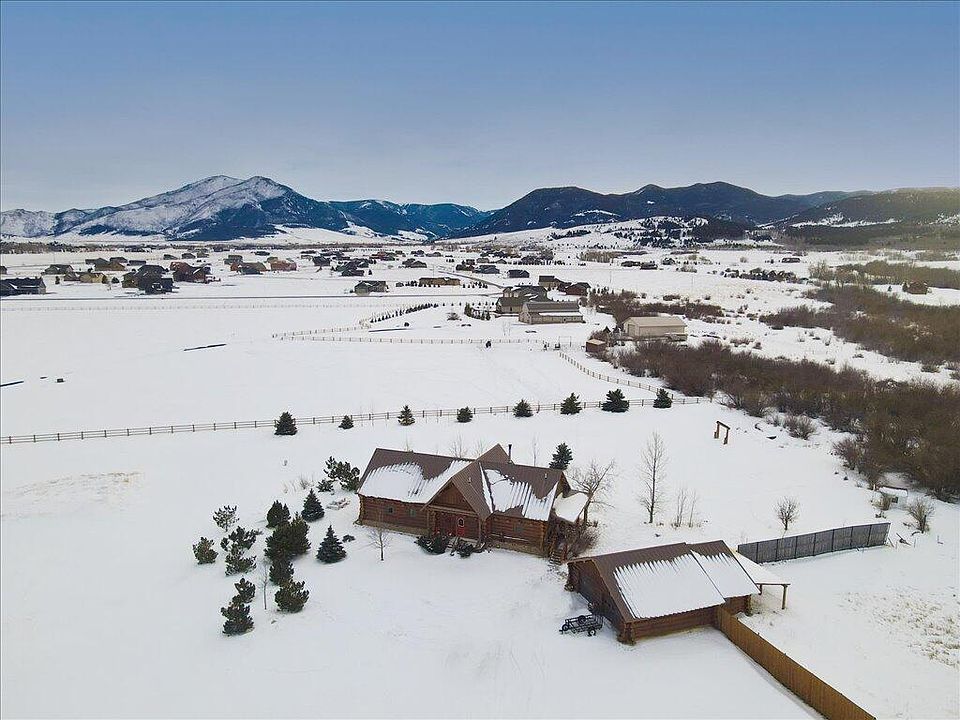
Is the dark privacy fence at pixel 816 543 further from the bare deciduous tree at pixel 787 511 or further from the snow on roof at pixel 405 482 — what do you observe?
the snow on roof at pixel 405 482

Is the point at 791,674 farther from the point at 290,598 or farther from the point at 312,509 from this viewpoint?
the point at 312,509

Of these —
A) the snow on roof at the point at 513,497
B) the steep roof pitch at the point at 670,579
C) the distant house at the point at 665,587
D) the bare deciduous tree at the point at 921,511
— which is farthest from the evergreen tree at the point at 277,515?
the bare deciduous tree at the point at 921,511

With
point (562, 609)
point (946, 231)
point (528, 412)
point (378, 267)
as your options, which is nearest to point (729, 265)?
point (946, 231)

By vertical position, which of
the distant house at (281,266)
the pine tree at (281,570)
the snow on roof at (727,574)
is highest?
the distant house at (281,266)

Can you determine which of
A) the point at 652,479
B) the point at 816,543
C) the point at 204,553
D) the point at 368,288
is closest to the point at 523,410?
the point at 652,479

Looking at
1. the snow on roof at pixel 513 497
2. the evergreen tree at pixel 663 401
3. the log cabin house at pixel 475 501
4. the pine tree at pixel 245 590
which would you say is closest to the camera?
the pine tree at pixel 245 590

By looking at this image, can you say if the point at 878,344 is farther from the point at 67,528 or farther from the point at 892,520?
the point at 67,528

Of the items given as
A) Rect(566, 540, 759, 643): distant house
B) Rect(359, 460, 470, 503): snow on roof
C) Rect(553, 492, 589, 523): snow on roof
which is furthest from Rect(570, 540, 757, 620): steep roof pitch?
Rect(359, 460, 470, 503): snow on roof
